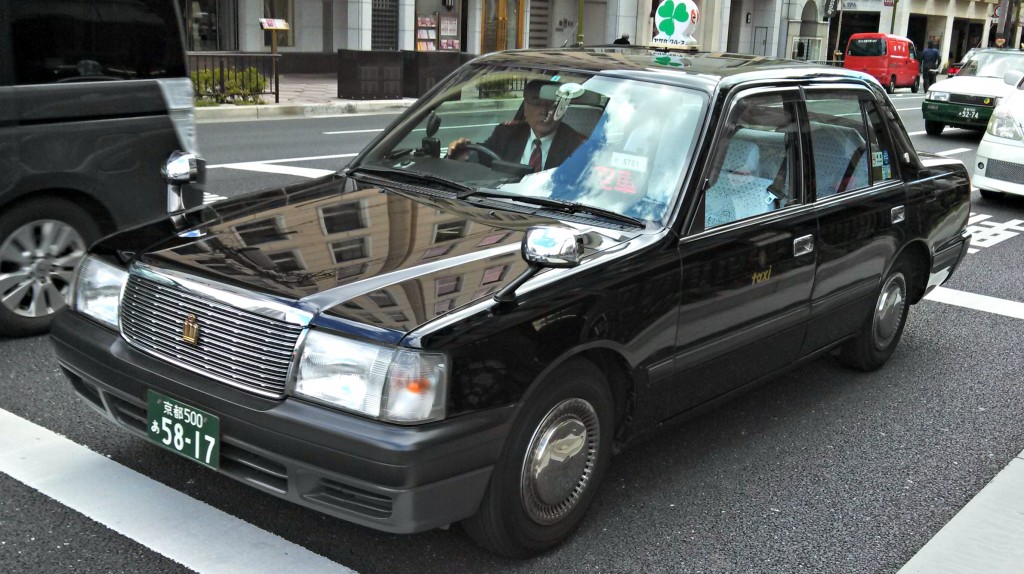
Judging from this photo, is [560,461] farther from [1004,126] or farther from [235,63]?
[235,63]

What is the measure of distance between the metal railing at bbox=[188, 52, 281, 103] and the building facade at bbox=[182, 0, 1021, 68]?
7969 mm

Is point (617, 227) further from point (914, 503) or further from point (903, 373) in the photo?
point (903, 373)

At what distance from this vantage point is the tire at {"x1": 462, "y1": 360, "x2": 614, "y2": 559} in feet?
10.8

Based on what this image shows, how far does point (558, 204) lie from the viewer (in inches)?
158

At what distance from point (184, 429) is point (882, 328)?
12.8ft

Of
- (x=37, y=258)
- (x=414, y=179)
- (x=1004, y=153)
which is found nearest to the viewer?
(x=414, y=179)

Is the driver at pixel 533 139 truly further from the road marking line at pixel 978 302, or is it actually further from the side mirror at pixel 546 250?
the road marking line at pixel 978 302

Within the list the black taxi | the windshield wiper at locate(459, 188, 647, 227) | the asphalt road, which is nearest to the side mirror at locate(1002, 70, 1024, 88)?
the asphalt road

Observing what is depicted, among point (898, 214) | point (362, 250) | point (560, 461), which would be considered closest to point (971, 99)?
point (898, 214)

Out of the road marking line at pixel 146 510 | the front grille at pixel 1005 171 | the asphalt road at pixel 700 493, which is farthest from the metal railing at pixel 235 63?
the road marking line at pixel 146 510

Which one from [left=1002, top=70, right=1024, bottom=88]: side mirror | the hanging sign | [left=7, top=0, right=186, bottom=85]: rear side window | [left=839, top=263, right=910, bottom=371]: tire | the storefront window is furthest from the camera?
the storefront window

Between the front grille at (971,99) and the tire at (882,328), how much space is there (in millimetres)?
14731

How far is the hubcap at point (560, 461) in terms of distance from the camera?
3.38 meters

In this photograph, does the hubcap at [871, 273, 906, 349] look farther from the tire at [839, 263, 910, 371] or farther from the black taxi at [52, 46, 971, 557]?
the black taxi at [52, 46, 971, 557]
